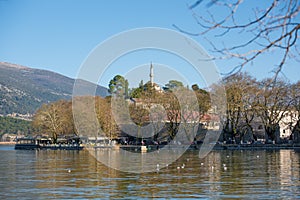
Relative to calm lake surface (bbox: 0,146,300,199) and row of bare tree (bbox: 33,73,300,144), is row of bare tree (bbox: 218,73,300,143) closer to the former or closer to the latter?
row of bare tree (bbox: 33,73,300,144)

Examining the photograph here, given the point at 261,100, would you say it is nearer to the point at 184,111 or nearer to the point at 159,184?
the point at 184,111

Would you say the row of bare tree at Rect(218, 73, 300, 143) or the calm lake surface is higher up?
the row of bare tree at Rect(218, 73, 300, 143)

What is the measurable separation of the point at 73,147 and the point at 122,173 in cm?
5058

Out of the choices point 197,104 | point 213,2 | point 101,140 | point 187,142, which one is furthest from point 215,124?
point 213,2

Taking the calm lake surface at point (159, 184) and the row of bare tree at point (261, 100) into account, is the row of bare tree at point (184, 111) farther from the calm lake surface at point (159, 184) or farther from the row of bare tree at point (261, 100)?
the calm lake surface at point (159, 184)

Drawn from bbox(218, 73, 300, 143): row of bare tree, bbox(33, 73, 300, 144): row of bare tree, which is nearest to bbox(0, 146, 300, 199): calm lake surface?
bbox(33, 73, 300, 144): row of bare tree

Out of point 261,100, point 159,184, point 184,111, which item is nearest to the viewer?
point 159,184

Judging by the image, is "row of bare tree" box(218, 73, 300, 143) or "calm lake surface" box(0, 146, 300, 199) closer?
"calm lake surface" box(0, 146, 300, 199)

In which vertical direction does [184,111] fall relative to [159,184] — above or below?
above

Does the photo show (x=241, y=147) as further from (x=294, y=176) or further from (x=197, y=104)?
(x=294, y=176)

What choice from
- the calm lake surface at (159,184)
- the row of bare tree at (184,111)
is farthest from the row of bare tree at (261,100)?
the calm lake surface at (159,184)

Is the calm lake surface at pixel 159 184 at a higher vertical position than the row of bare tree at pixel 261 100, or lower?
lower

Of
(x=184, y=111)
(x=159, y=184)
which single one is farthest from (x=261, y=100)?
(x=159, y=184)

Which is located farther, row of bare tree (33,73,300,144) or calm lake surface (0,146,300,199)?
row of bare tree (33,73,300,144)
